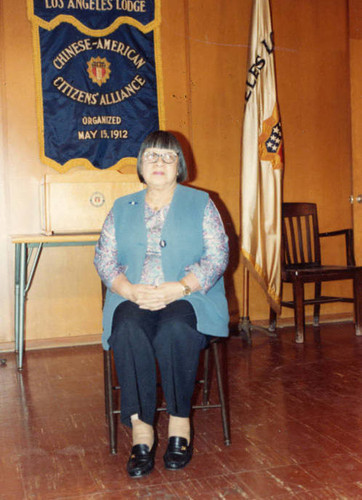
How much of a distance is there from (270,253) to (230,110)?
115 centimetres

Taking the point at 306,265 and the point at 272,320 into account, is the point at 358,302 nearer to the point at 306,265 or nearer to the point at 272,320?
the point at 306,265

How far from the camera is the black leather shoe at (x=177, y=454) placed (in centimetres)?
177

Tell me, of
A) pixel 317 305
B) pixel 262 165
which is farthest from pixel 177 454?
pixel 317 305

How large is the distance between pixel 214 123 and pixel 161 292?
247cm

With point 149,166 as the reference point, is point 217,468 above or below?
below

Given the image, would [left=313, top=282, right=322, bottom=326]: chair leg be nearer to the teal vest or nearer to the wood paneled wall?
the wood paneled wall

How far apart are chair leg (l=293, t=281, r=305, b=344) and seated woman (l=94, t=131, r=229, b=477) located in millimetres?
1688

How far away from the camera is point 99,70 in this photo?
381 cm

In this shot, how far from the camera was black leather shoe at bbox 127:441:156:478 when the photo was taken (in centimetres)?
172

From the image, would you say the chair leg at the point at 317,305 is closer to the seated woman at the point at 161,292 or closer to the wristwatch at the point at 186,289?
the seated woman at the point at 161,292

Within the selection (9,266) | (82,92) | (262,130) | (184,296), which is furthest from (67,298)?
(184,296)

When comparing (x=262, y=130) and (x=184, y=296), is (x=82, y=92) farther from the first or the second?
(x=184, y=296)

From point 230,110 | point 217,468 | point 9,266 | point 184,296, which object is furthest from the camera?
point 230,110

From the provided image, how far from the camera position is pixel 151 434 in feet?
5.99
